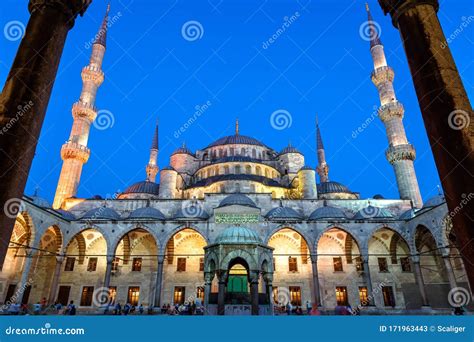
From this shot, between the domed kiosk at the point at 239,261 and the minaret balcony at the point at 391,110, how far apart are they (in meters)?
19.5

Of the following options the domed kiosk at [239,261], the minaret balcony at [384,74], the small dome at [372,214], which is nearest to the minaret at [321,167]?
the minaret balcony at [384,74]

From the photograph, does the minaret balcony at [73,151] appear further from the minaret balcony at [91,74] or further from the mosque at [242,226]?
the minaret balcony at [91,74]

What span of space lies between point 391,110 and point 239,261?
66.9 feet

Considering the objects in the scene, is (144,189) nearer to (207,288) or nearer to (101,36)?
(101,36)

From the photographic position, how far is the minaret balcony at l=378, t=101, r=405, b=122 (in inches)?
962

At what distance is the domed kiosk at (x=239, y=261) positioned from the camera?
9289 mm

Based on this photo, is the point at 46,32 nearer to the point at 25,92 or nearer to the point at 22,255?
the point at 25,92

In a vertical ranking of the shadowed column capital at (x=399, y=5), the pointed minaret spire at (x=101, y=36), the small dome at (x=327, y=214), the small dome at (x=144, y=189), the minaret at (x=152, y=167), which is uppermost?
the pointed minaret spire at (x=101, y=36)

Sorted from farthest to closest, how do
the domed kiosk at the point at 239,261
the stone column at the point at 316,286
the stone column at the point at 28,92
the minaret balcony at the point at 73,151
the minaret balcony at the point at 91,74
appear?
1. the minaret balcony at the point at 91,74
2. the minaret balcony at the point at 73,151
3. the stone column at the point at 316,286
4. the domed kiosk at the point at 239,261
5. the stone column at the point at 28,92

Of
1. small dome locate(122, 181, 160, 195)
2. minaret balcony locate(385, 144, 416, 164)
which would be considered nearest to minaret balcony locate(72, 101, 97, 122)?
small dome locate(122, 181, 160, 195)

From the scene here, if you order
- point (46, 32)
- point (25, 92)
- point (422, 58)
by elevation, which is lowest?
point (25, 92)

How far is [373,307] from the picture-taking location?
58.0ft

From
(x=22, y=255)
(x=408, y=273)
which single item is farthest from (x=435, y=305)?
(x=22, y=255)
